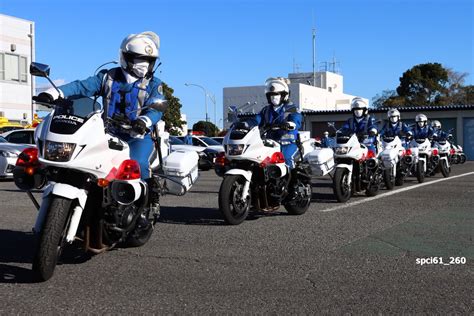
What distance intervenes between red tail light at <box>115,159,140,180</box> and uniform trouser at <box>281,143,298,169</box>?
4.05 m

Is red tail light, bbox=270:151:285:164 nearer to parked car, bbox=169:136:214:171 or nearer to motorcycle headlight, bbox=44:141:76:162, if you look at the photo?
motorcycle headlight, bbox=44:141:76:162

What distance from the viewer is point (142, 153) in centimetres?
619

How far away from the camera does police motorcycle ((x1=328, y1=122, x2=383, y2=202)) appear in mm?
11312

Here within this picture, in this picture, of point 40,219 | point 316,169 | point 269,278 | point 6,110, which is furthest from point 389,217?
point 6,110

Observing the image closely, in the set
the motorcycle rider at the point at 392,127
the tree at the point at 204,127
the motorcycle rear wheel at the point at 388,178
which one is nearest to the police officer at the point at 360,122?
the motorcycle rear wheel at the point at 388,178

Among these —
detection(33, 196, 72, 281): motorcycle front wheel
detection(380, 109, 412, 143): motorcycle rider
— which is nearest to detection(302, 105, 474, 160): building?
detection(380, 109, 412, 143): motorcycle rider

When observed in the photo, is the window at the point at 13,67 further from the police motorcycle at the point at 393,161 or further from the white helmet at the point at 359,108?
the white helmet at the point at 359,108

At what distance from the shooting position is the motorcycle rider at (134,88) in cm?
614

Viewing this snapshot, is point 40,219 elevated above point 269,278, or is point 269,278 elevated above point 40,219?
point 40,219

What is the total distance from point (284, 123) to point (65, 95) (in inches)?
153

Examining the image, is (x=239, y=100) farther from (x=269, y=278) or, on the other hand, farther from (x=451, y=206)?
(x=269, y=278)

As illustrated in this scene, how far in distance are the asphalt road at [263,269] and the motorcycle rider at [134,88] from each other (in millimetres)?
1084

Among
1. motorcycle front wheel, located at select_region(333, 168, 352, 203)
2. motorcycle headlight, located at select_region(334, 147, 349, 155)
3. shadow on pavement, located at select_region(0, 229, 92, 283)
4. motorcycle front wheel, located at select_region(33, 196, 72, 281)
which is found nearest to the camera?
motorcycle front wheel, located at select_region(33, 196, 72, 281)

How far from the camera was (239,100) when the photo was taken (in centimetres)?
8419
